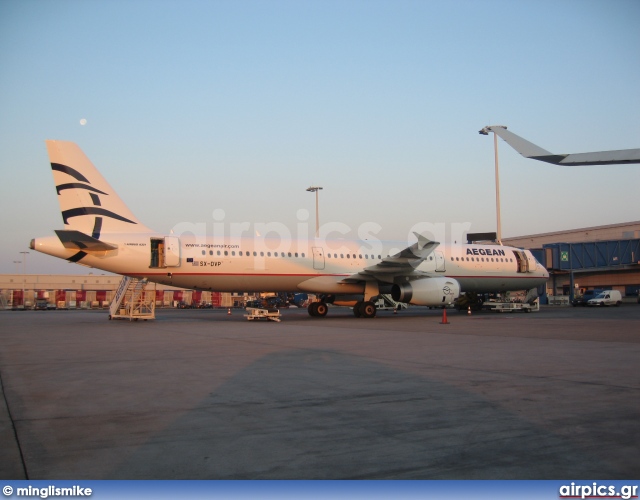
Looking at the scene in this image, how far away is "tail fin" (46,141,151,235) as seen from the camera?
2127cm

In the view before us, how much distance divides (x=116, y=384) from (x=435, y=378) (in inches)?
176

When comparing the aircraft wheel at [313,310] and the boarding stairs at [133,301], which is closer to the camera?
the boarding stairs at [133,301]

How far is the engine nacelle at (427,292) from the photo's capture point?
24.4m

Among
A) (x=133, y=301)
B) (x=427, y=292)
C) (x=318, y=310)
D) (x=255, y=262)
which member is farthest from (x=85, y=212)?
(x=427, y=292)

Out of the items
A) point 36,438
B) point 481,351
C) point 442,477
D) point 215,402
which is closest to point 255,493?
point 442,477

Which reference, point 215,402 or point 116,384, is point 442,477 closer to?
point 215,402

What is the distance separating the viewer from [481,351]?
37.7ft

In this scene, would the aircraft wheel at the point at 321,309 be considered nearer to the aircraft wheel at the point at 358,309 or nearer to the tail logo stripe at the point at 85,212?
the aircraft wheel at the point at 358,309

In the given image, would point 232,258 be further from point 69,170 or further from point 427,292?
point 427,292

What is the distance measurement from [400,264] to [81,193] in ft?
42.6

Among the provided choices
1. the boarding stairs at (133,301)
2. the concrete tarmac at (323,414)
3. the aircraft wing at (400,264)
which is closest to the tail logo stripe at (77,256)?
the boarding stairs at (133,301)

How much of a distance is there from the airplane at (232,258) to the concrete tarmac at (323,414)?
34.0 ft

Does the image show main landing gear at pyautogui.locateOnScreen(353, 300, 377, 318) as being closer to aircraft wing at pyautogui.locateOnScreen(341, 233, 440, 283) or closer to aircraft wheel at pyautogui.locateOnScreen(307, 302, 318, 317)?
aircraft wing at pyautogui.locateOnScreen(341, 233, 440, 283)

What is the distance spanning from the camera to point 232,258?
78.1 ft
